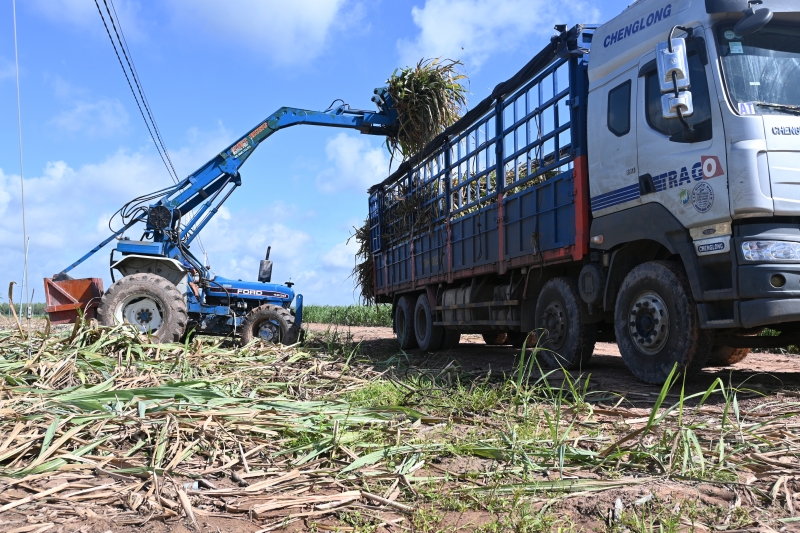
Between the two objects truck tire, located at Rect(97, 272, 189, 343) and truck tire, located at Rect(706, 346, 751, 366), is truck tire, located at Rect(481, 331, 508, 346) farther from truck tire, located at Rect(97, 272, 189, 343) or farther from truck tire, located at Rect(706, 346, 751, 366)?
truck tire, located at Rect(97, 272, 189, 343)

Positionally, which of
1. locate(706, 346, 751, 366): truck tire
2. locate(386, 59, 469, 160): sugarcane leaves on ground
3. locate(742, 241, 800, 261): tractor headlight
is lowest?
locate(706, 346, 751, 366): truck tire

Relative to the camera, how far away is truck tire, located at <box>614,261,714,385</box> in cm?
530

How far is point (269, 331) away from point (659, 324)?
6723 millimetres

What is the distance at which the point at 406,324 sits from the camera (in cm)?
1213

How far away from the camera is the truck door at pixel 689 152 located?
5078 millimetres

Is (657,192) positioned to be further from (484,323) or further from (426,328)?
(426,328)

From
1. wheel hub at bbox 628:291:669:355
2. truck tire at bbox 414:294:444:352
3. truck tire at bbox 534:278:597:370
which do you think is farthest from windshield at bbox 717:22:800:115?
truck tire at bbox 414:294:444:352

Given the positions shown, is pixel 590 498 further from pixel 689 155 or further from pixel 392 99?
pixel 392 99

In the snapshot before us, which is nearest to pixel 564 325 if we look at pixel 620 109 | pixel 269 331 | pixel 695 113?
pixel 620 109

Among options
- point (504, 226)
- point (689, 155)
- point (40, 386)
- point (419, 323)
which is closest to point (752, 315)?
point (689, 155)

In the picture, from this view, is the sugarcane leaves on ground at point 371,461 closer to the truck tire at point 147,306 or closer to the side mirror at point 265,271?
the truck tire at point 147,306

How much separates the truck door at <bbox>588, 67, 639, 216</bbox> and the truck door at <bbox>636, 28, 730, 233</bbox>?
12 centimetres

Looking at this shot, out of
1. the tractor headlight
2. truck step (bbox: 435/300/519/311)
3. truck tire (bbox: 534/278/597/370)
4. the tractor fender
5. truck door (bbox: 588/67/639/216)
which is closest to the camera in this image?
the tractor headlight

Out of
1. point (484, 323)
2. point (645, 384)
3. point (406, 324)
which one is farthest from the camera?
point (406, 324)
